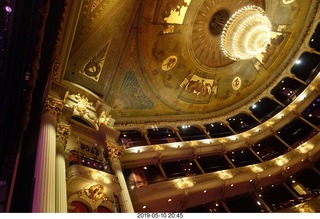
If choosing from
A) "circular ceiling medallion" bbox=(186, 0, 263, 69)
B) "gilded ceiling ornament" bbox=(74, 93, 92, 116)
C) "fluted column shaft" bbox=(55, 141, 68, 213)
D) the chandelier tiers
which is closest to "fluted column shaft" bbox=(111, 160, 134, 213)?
"fluted column shaft" bbox=(55, 141, 68, 213)

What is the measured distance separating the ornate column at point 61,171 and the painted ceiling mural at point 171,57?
434cm

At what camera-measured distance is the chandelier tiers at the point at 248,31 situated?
618 inches

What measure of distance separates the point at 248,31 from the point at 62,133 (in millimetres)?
10848

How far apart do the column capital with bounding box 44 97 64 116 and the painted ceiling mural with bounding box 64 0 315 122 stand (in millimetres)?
3423

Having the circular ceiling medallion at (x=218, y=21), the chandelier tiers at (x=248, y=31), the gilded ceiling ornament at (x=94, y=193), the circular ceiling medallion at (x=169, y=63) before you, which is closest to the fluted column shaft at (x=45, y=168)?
the gilded ceiling ornament at (x=94, y=193)

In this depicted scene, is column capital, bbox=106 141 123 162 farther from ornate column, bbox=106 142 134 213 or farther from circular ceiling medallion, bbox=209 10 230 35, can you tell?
circular ceiling medallion, bbox=209 10 230 35

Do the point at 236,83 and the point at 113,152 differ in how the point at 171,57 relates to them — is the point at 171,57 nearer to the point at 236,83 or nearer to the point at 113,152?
the point at 236,83

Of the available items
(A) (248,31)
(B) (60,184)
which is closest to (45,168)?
(B) (60,184)

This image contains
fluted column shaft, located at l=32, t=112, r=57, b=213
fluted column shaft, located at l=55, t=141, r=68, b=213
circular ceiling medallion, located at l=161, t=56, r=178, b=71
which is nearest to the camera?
fluted column shaft, located at l=32, t=112, r=57, b=213

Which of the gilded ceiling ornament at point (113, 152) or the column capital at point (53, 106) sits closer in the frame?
the column capital at point (53, 106)

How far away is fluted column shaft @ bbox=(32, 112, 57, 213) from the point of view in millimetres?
7547

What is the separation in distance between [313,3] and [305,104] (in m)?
6.00

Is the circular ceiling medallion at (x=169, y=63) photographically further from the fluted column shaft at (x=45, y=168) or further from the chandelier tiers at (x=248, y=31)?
the fluted column shaft at (x=45, y=168)

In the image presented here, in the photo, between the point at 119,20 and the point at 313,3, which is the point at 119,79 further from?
the point at 313,3
